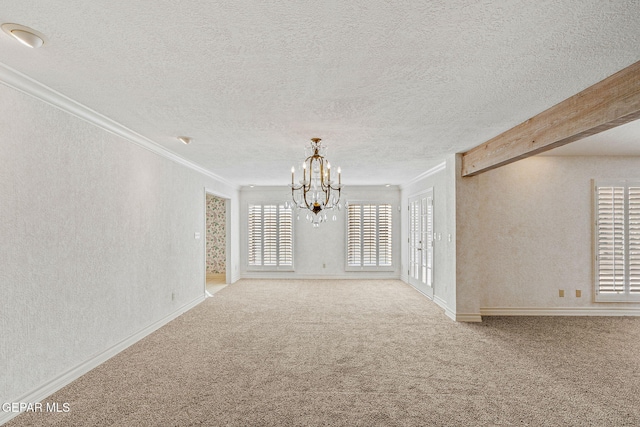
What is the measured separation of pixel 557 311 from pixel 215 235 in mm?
8309

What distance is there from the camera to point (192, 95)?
113 inches

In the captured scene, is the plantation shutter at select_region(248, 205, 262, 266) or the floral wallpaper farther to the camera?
the floral wallpaper

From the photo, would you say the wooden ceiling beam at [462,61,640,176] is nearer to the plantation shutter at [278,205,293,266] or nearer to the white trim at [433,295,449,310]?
the white trim at [433,295,449,310]

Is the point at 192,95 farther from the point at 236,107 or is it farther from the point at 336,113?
the point at 336,113

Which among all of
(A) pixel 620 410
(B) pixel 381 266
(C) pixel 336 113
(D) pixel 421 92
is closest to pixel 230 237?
(B) pixel 381 266

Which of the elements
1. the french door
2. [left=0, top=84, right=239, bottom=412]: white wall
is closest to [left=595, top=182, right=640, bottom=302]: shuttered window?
the french door

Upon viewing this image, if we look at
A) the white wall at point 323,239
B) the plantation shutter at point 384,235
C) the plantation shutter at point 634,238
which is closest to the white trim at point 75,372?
the white wall at point 323,239

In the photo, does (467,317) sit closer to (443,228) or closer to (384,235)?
(443,228)

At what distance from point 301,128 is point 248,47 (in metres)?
1.71

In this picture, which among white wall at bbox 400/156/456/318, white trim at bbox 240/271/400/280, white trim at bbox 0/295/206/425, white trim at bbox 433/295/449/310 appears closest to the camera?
white trim at bbox 0/295/206/425

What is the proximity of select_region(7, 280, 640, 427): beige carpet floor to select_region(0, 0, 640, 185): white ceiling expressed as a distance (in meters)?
2.42

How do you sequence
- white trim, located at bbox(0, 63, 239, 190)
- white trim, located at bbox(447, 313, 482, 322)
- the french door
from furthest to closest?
the french door → white trim, located at bbox(447, 313, 482, 322) → white trim, located at bbox(0, 63, 239, 190)

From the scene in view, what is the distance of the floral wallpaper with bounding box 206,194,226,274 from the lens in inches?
404

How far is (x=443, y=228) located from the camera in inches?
239
